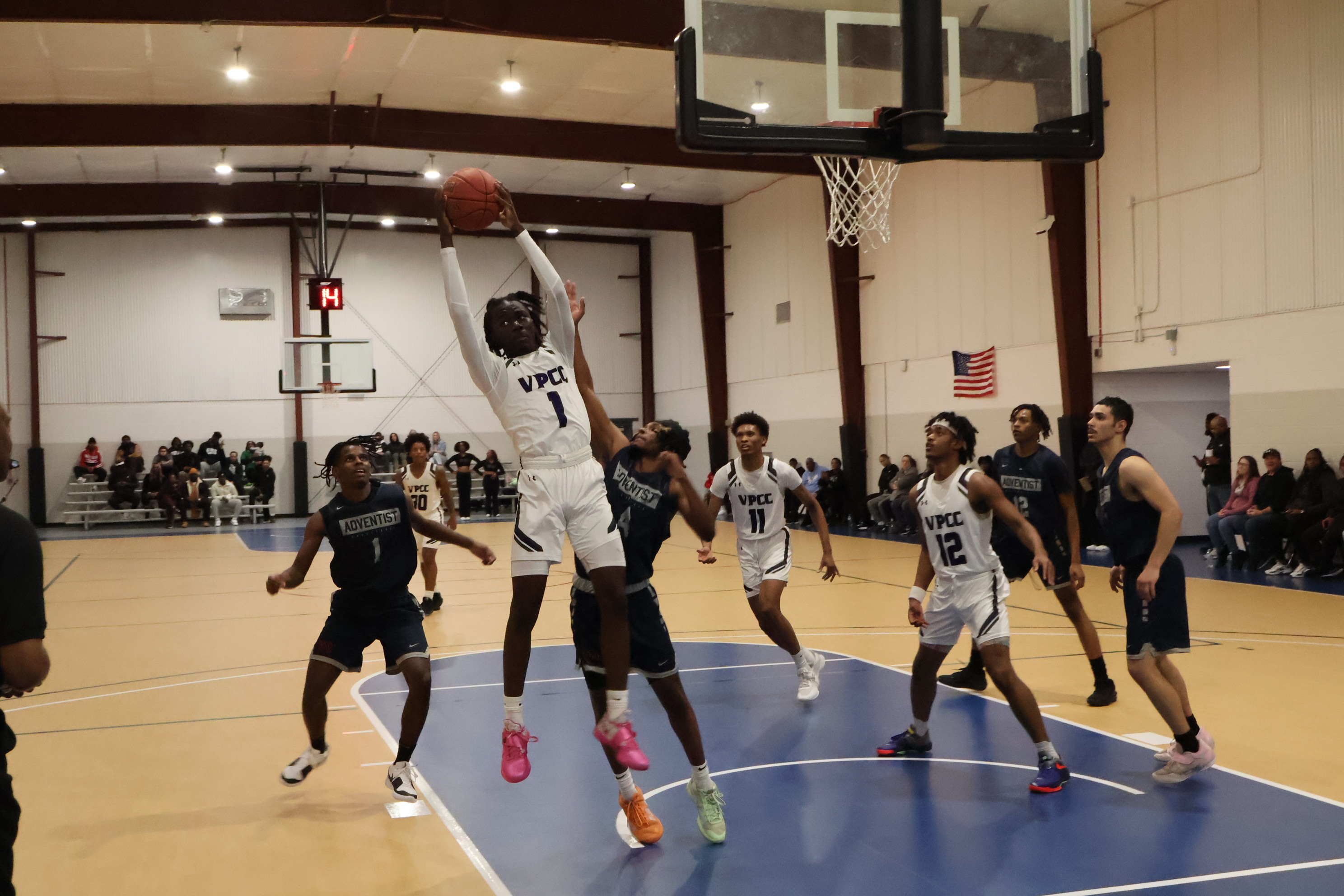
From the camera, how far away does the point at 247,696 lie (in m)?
7.19

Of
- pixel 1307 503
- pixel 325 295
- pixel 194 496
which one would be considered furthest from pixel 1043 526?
pixel 194 496

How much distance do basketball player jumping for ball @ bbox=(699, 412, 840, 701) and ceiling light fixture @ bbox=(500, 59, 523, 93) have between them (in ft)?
34.5

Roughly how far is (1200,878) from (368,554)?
3.54m

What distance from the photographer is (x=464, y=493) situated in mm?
24516

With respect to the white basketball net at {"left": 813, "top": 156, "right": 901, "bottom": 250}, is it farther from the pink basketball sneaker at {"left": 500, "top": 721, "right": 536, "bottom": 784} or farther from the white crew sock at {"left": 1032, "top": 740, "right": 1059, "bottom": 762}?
the pink basketball sneaker at {"left": 500, "top": 721, "right": 536, "bottom": 784}

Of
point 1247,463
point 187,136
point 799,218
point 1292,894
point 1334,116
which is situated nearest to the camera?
point 1292,894

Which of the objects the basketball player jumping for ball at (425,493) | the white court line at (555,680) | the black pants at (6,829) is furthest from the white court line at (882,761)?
the basketball player jumping for ball at (425,493)

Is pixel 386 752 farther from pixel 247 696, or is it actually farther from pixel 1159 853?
pixel 1159 853

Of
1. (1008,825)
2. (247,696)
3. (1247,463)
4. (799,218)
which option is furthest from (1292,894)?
(799,218)

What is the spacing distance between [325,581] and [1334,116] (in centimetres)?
1272

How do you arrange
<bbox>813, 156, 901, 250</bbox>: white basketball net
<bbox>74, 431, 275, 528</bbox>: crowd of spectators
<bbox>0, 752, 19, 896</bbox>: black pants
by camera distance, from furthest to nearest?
<bbox>74, 431, 275, 528</bbox>: crowd of spectators < <bbox>813, 156, 901, 250</bbox>: white basketball net < <bbox>0, 752, 19, 896</bbox>: black pants

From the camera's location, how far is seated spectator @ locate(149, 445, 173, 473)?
957 inches

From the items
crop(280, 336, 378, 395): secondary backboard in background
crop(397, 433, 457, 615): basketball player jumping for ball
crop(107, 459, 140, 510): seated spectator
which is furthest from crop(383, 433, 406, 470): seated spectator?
crop(397, 433, 457, 615): basketball player jumping for ball

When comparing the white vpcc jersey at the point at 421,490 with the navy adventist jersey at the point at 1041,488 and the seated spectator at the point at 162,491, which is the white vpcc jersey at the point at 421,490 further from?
the seated spectator at the point at 162,491
